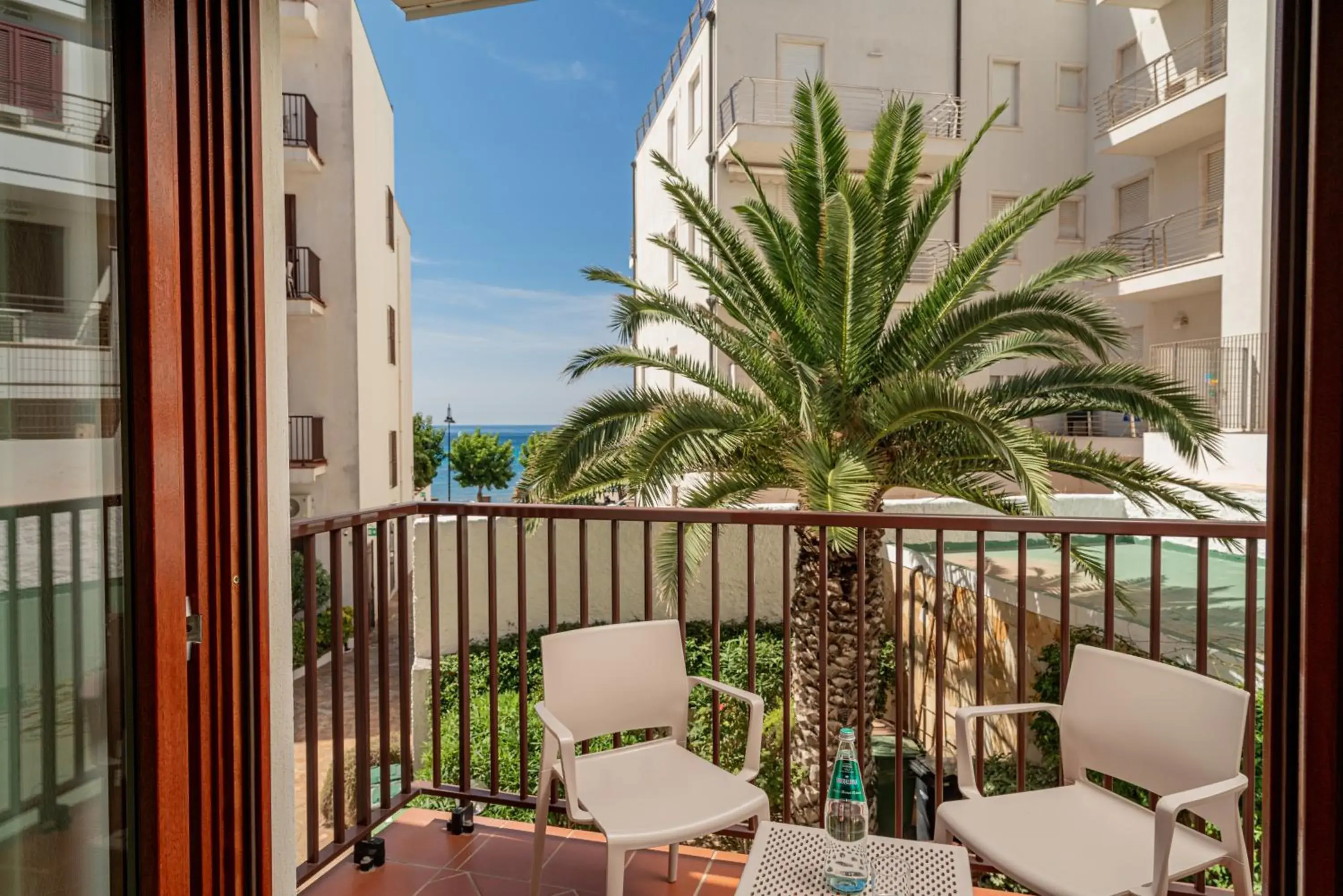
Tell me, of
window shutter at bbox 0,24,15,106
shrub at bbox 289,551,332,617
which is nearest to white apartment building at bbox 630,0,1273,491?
shrub at bbox 289,551,332,617

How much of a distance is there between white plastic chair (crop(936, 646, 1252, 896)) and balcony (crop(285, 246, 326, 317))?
11.0 metres

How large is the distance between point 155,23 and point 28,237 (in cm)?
42

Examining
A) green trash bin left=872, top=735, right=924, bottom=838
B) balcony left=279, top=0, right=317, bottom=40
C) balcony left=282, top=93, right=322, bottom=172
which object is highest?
balcony left=279, top=0, right=317, bottom=40

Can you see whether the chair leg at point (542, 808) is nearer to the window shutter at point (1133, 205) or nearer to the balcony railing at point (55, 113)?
the balcony railing at point (55, 113)

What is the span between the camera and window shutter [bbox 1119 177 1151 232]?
12.4 meters

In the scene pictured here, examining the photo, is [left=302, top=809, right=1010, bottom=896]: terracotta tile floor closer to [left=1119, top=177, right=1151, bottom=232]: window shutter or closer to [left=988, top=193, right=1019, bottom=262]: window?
[left=988, top=193, right=1019, bottom=262]: window

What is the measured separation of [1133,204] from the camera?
12672 millimetres

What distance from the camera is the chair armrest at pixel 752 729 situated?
6.79ft

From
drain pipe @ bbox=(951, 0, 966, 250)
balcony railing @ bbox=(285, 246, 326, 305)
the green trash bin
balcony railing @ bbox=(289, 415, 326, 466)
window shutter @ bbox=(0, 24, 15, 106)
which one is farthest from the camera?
drain pipe @ bbox=(951, 0, 966, 250)

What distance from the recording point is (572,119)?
159 ft

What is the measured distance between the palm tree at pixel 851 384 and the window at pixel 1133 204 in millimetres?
8473

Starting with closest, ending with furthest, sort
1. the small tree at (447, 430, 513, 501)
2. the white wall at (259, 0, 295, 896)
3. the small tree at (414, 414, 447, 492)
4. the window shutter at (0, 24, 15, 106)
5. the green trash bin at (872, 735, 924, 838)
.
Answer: the window shutter at (0, 24, 15, 106) < the white wall at (259, 0, 295, 896) < the green trash bin at (872, 735, 924, 838) < the small tree at (414, 414, 447, 492) < the small tree at (447, 430, 513, 501)

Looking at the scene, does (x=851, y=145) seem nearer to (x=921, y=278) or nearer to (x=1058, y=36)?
(x=921, y=278)

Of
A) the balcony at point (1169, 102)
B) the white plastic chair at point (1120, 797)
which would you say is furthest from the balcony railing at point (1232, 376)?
the white plastic chair at point (1120, 797)
